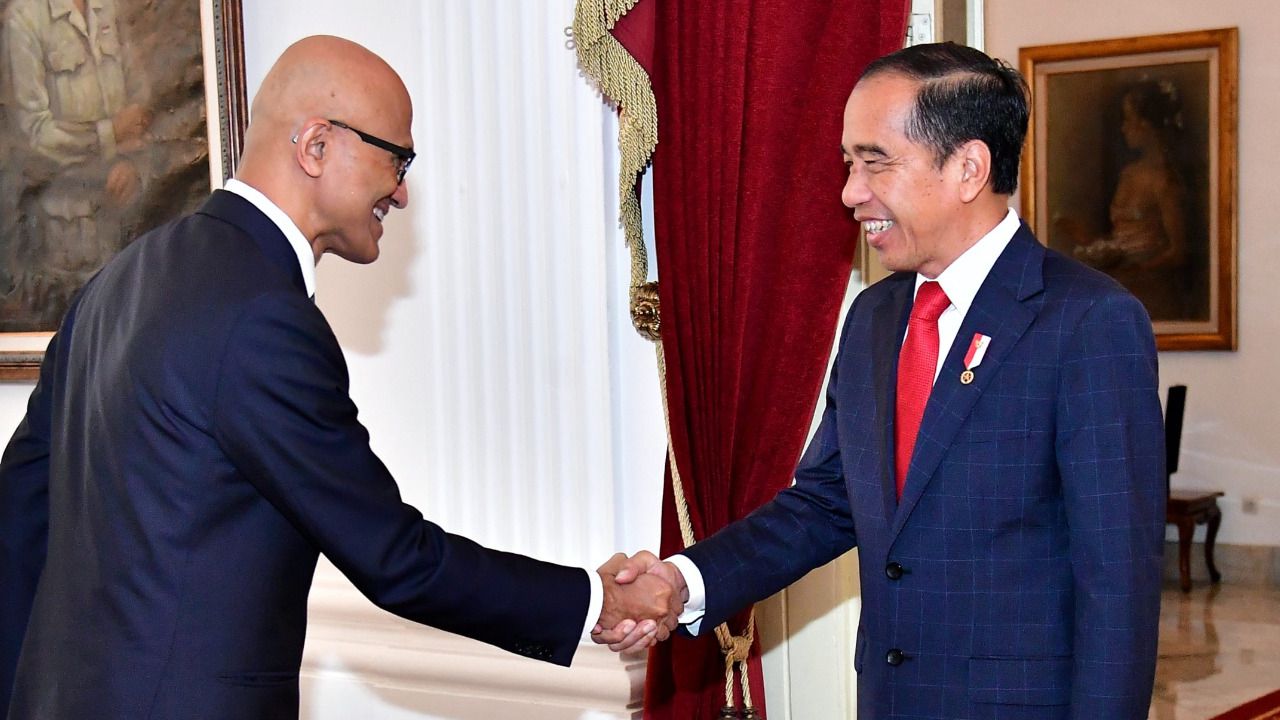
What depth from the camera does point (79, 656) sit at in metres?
2.20

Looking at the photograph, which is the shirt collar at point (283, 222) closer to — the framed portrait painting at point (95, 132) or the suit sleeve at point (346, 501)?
the suit sleeve at point (346, 501)

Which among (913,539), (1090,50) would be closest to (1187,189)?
(1090,50)

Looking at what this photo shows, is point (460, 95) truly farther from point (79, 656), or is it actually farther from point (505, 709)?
point (79, 656)

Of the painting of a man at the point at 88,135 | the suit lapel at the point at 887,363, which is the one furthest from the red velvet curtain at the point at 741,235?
the painting of a man at the point at 88,135

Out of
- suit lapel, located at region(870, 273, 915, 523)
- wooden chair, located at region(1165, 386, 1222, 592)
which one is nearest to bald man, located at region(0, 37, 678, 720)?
suit lapel, located at region(870, 273, 915, 523)

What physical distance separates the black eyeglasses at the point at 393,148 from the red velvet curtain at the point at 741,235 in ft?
3.05

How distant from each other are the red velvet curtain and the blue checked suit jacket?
0.71 metres

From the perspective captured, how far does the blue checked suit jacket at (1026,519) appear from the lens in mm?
2184

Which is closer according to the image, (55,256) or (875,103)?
(875,103)

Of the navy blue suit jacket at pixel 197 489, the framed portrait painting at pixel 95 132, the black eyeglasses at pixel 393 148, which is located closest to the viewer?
the navy blue suit jacket at pixel 197 489

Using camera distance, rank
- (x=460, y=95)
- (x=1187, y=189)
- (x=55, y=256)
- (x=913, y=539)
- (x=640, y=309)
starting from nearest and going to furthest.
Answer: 1. (x=913, y=539)
2. (x=640, y=309)
3. (x=460, y=95)
4. (x=55, y=256)
5. (x=1187, y=189)

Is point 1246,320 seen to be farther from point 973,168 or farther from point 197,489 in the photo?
point 197,489

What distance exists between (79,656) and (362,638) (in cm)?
166

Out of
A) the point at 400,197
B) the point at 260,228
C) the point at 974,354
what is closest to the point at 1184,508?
the point at 974,354
